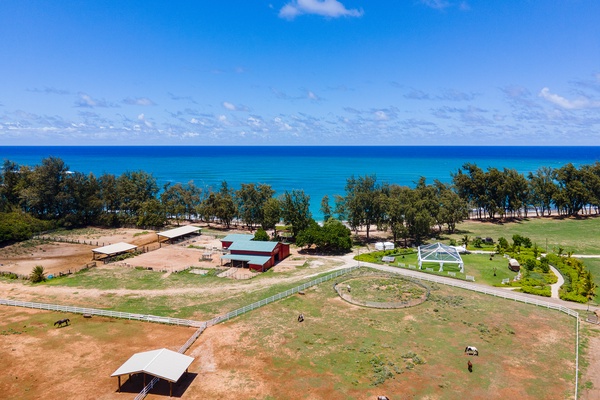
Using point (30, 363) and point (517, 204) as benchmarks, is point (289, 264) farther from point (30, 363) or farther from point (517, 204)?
point (517, 204)

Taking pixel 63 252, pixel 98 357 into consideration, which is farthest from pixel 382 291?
pixel 63 252

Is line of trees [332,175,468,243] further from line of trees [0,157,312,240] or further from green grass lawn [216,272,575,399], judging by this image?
green grass lawn [216,272,575,399]

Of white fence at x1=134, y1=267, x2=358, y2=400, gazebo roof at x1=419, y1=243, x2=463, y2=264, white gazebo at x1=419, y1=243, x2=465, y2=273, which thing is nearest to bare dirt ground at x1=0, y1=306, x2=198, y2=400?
white fence at x1=134, y1=267, x2=358, y2=400

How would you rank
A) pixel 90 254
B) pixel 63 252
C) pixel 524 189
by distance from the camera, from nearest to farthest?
pixel 90 254 < pixel 63 252 < pixel 524 189

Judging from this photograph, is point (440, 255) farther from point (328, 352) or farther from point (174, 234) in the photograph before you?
point (174, 234)

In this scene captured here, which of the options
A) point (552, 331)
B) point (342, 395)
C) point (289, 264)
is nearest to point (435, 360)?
point (342, 395)
